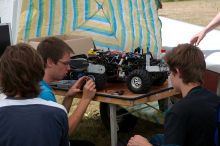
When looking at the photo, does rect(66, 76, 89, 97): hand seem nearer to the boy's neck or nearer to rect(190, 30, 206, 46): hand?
the boy's neck

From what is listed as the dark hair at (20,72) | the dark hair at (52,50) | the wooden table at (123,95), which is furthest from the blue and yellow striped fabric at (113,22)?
the dark hair at (20,72)

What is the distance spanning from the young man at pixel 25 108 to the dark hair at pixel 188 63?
0.76 meters

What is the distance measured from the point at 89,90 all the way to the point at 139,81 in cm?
38

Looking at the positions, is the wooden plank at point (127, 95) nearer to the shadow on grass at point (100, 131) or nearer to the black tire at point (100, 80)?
the black tire at point (100, 80)

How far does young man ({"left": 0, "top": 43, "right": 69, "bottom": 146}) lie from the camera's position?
193 cm

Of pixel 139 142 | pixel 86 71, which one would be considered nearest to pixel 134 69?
pixel 86 71

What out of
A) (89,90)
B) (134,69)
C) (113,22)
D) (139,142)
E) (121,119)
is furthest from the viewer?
(113,22)

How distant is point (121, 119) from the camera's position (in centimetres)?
486

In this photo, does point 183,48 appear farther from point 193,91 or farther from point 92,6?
point 92,6

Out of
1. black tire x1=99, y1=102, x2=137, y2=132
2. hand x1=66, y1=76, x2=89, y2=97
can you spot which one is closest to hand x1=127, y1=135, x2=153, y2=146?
hand x1=66, y1=76, x2=89, y2=97

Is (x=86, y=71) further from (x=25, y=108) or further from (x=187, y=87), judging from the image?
(x=25, y=108)

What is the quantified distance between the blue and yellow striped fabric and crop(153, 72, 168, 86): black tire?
151 centimetres

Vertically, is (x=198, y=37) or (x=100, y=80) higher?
(x=198, y=37)

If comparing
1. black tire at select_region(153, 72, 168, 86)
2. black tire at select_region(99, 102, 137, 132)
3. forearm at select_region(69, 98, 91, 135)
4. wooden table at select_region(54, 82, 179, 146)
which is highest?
black tire at select_region(153, 72, 168, 86)
